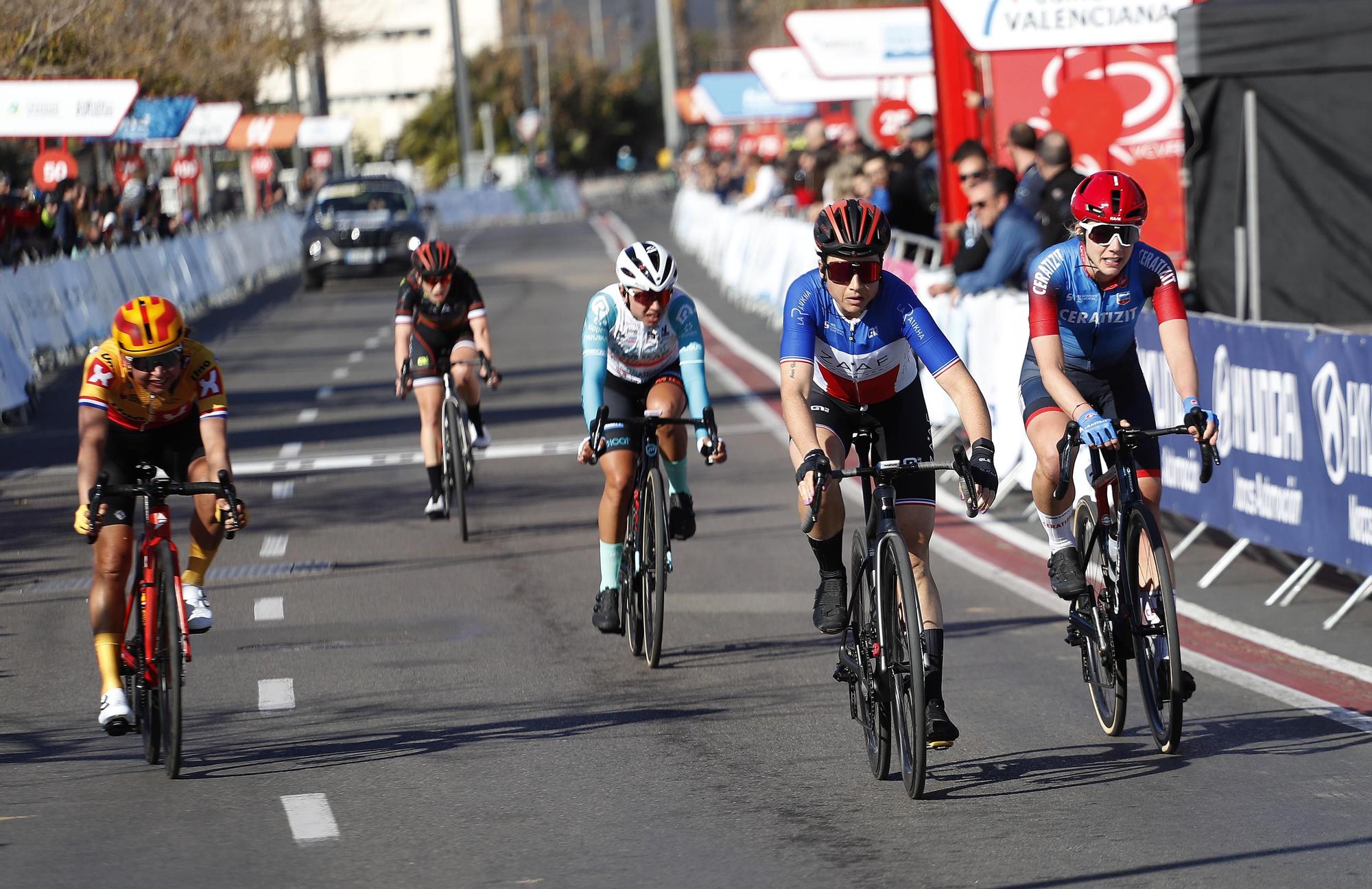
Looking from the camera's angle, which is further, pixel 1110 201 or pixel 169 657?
pixel 1110 201

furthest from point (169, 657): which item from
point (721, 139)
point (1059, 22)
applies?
point (721, 139)

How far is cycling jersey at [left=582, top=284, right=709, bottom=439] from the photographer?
9.38 metres

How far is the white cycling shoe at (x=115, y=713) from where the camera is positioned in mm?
7738

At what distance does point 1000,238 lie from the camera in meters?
14.3

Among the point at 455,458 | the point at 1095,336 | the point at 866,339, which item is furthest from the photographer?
the point at 455,458

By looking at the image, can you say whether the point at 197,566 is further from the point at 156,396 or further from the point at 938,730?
the point at 938,730

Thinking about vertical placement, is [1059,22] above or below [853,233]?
above

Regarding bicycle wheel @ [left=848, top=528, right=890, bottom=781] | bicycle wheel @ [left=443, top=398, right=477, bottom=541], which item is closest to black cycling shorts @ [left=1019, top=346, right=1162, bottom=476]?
bicycle wheel @ [left=848, top=528, right=890, bottom=781]

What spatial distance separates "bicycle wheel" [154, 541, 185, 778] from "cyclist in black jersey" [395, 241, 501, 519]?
5.95 metres

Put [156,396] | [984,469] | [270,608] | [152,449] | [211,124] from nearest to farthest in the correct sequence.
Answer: [984,469] → [156,396] → [152,449] → [270,608] → [211,124]

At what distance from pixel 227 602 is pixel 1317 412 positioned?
5601 millimetres

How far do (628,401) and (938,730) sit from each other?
10.6 ft

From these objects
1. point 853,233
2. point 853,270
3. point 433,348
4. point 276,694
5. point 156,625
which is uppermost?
point 853,233

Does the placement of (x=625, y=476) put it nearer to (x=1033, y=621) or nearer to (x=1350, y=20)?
(x=1033, y=621)
